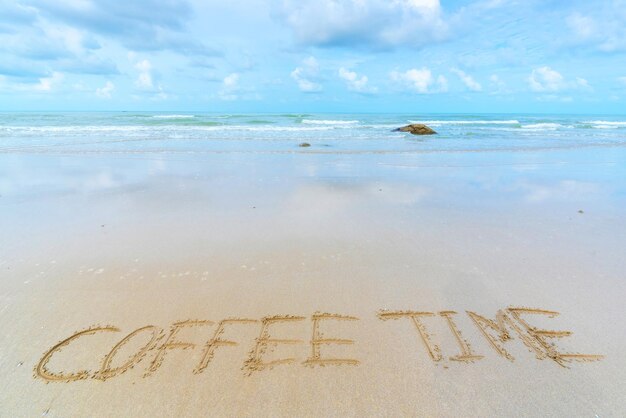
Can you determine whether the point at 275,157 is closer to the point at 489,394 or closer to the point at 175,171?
the point at 175,171

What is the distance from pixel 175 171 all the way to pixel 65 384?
27.9 feet

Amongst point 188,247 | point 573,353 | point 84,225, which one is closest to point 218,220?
point 188,247

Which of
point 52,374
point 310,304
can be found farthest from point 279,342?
point 52,374

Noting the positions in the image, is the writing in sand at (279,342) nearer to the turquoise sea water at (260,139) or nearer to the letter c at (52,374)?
the letter c at (52,374)

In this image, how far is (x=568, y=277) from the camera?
A: 4.14m

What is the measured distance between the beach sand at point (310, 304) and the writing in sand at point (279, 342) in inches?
0.7

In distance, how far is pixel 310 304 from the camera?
11.9 ft

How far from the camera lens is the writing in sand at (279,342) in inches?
112

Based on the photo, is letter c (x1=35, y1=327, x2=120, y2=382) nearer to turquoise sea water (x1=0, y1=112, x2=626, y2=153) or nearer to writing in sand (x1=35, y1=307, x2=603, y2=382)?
writing in sand (x1=35, y1=307, x2=603, y2=382)

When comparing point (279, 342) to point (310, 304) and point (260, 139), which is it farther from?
point (260, 139)

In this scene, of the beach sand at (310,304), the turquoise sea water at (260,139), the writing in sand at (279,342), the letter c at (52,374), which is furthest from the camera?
the turquoise sea water at (260,139)

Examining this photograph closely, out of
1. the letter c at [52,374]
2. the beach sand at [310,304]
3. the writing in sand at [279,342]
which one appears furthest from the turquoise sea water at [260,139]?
the letter c at [52,374]

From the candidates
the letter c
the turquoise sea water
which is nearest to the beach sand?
the letter c

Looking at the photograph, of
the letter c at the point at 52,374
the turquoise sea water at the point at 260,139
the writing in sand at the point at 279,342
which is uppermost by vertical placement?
the writing in sand at the point at 279,342
